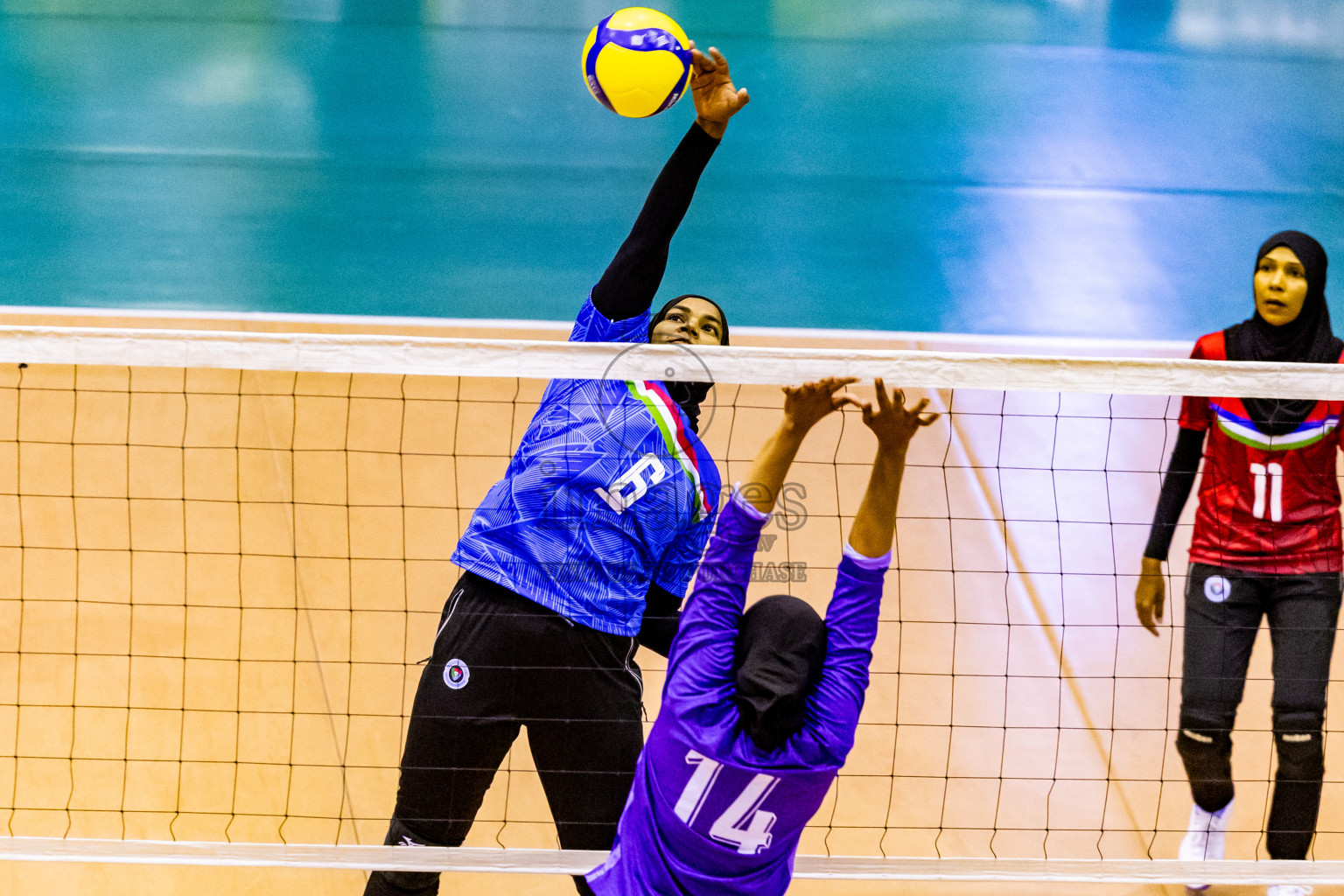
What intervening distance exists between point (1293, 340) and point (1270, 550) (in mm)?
623

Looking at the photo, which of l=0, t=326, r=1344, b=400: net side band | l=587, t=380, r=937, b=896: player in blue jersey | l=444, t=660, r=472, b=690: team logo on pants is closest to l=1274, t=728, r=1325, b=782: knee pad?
l=0, t=326, r=1344, b=400: net side band

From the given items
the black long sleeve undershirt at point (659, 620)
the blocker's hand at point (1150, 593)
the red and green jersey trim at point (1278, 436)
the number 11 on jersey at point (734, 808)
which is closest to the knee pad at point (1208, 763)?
the blocker's hand at point (1150, 593)

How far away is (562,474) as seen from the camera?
9.35 ft

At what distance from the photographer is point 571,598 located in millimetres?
2826

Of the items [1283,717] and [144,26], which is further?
[144,26]

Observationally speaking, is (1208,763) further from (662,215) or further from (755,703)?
(662,215)

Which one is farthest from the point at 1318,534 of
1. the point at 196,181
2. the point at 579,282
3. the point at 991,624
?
the point at 196,181

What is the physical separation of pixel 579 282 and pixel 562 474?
182 inches

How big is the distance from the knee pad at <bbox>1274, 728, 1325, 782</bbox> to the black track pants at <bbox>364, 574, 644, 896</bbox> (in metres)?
1.87

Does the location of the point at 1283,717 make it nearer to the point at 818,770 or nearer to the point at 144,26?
the point at 818,770

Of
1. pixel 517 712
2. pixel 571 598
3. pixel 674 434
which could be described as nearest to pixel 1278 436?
pixel 674 434

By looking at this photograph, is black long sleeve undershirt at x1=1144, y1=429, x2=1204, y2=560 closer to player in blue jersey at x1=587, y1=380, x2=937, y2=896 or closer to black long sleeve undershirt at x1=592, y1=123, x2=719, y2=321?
player in blue jersey at x1=587, y1=380, x2=937, y2=896

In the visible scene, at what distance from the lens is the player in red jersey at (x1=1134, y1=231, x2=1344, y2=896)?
3369 mm

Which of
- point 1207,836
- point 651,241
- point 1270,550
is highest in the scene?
point 651,241
